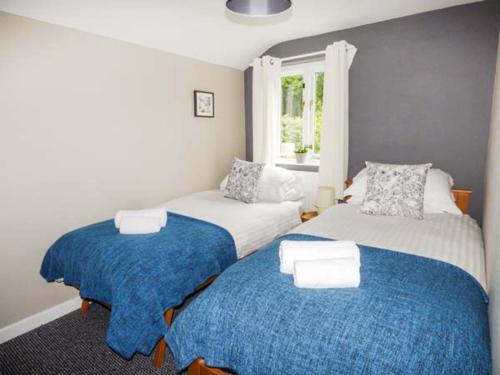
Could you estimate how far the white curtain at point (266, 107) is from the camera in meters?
3.46

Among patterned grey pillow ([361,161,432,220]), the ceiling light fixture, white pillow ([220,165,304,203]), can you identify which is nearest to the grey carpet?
white pillow ([220,165,304,203])

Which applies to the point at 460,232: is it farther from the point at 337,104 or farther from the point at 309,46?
the point at 309,46

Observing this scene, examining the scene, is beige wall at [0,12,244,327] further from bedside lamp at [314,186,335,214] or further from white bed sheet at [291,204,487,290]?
white bed sheet at [291,204,487,290]

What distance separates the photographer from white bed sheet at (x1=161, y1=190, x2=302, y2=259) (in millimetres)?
2342

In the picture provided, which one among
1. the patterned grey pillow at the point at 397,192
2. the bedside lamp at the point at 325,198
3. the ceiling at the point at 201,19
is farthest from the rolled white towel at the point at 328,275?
the ceiling at the point at 201,19

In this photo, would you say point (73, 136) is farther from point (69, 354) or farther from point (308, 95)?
point (308, 95)

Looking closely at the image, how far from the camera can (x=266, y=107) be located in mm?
3551

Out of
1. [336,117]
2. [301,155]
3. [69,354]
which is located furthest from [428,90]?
[69,354]

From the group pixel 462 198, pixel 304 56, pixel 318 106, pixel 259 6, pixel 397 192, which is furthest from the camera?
pixel 318 106

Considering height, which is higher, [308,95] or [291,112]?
[308,95]

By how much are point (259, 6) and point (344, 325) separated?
1.63 metres

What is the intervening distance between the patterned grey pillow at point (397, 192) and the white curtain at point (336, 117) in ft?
2.18

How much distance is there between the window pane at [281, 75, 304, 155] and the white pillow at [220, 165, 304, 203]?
0.53 meters

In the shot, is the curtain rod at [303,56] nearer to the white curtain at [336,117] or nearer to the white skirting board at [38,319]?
the white curtain at [336,117]
